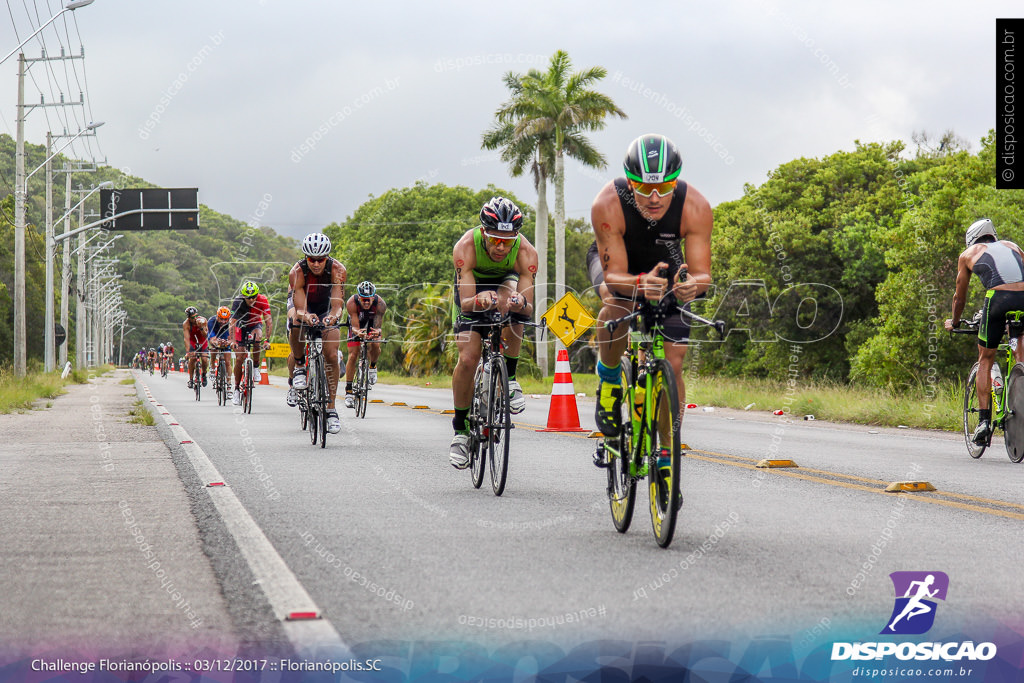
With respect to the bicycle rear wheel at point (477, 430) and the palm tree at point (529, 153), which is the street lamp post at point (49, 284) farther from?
the bicycle rear wheel at point (477, 430)

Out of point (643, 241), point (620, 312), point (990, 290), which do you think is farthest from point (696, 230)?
point (990, 290)

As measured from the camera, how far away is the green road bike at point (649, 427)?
17.1ft

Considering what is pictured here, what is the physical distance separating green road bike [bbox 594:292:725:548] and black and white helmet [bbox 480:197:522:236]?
A: 6.63ft

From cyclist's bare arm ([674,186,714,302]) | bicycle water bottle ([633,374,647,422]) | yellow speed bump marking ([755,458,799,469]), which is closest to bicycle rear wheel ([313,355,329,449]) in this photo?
yellow speed bump marking ([755,458,799,469])

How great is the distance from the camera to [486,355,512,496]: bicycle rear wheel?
7.46 m

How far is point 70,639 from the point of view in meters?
3.71

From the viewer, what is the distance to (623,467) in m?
5.80

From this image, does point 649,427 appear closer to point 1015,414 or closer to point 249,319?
point 1015,414

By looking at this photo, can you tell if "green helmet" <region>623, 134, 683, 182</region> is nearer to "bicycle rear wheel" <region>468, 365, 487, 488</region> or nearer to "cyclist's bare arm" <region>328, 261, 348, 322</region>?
"bicycle rear wheel" <region>468, 365, 487, 488</region>

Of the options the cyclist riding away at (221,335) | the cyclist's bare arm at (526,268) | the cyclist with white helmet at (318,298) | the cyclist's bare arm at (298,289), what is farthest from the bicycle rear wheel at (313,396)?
the cyclist riding away at (221,335)

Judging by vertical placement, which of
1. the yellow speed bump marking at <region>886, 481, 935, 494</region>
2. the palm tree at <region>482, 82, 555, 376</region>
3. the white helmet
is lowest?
the yellow speed bump marking at <region>886, 481, 935, 494</region>

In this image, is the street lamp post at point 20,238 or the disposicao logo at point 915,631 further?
the street lamp post at point 20,238

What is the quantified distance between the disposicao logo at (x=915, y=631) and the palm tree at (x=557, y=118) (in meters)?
34.8

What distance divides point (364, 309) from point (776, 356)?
103ft
